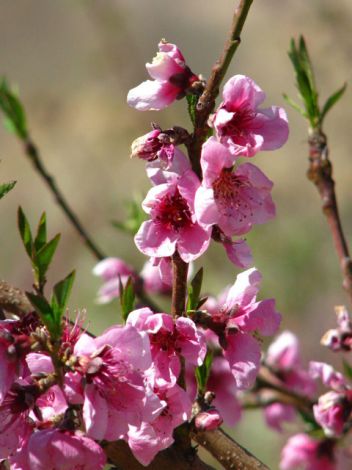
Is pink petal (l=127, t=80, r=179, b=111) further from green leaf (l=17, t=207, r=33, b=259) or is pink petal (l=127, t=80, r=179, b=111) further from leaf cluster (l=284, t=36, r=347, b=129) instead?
leaf cluster (l=284, t=36, r=347, b=129)

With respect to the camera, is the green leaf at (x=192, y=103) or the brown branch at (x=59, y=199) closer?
the green leaf at (x=192, y=103)

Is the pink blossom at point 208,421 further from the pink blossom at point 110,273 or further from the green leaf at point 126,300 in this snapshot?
the pink blossom at point 110,273

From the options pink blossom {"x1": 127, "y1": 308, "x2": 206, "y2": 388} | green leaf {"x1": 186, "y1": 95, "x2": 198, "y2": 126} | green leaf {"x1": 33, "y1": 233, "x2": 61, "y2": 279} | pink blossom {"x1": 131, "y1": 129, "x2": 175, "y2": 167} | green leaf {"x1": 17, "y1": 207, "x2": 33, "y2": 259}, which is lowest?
pink blossom {"x1": 127, "y1": 308, "x2": 206, "y2": 388}

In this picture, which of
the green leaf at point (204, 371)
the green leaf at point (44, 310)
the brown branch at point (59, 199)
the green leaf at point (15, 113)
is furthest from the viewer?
the green leaf at point (15, 113)

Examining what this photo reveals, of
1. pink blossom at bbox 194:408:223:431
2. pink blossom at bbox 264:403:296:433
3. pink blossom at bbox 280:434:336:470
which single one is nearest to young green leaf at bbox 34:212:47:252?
pink blossom at bbox 194:408:223:431

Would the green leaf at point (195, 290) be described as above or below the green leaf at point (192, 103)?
below

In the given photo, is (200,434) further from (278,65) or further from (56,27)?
(56,27)

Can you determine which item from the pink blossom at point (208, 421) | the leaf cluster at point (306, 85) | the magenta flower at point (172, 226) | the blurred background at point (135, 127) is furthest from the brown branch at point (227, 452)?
the blurred background at point (135, 127)
